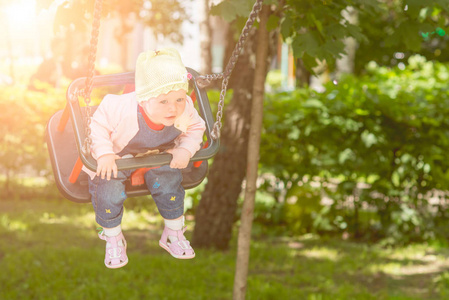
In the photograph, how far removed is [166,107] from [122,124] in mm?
199

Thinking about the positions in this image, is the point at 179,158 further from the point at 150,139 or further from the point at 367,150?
the point at 367,150

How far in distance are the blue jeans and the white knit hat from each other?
30 cm

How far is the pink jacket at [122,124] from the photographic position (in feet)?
5.75

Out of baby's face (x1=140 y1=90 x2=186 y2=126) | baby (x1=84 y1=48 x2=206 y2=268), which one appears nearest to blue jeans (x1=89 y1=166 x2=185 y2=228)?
baby (x1=84 y1=48 x2=206 y2=268)

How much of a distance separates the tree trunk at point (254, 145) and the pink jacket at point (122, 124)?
5.83 ft

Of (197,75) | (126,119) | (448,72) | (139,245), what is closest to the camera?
(126,119)

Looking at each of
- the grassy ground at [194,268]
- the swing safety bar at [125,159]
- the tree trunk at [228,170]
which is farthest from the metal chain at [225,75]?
the tree trunk at [228,170]

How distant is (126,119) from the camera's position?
5.78 ft

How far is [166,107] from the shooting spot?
1.64m

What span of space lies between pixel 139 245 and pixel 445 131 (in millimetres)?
4012

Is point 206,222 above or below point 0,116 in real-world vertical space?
below

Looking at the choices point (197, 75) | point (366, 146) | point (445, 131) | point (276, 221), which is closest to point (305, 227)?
point (276, 221)

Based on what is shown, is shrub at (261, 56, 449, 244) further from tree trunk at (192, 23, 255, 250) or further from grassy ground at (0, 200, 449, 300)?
tree trunk at (192, 23, 255, 250)

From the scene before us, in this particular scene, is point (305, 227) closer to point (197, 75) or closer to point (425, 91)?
point (425, 91)
